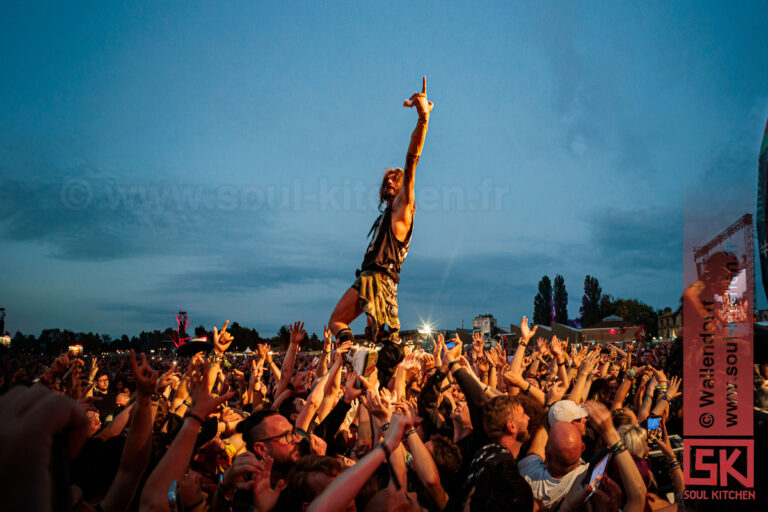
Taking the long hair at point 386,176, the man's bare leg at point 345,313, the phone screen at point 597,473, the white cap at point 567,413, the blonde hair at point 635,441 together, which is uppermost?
the long hair at point 386,176

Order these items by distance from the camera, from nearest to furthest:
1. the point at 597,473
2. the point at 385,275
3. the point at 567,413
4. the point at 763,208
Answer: the point at 597,473
the point at 567,413
the point at 385,275
the point at 763,208

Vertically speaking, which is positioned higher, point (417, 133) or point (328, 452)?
point (417, 133)

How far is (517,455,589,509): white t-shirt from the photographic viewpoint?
281 centimetres

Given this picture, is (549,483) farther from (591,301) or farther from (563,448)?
(591,301)

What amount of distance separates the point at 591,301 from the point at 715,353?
97.0m

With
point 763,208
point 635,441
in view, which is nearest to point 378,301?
point 635,441

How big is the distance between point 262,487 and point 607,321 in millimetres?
65153

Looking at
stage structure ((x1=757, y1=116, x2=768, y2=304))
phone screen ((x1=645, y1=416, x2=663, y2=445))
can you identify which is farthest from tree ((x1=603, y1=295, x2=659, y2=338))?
phone screen ((x1=645, y1=416, x2=663, y2=445))

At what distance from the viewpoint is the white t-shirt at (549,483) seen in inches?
110

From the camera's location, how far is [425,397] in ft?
13.7

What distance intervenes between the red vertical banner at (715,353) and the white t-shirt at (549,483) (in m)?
1.69

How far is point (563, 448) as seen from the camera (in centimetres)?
280

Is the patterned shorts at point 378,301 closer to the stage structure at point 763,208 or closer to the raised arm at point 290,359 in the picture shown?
the raised arm at point 290,359

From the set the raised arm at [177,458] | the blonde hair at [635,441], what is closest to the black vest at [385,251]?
the blonde hair at [635,441]
